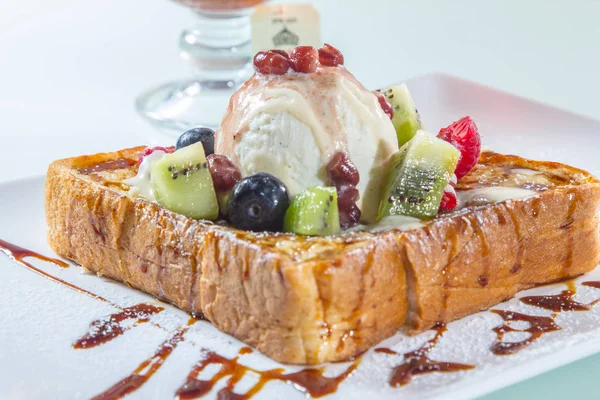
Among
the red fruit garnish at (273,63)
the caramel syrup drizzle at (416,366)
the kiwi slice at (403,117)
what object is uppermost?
the red fruit garnish at (273,63)

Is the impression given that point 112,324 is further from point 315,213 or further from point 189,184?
point 315,213

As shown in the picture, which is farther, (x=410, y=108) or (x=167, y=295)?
(x=410, y=108)

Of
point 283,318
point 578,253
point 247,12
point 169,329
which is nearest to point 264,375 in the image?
point 283,318

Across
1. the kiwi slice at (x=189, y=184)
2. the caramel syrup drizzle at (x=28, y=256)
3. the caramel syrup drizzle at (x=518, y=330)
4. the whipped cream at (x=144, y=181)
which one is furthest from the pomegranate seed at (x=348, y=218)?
the caramel syrup drizzle at (x=28, y=256)

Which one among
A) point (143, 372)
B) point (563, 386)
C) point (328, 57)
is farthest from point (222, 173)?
point (563, 386)

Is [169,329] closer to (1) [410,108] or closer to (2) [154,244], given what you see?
(2) [154,244]

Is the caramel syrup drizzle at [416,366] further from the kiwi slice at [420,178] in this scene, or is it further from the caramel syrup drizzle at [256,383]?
the kiwi slice at [420,178]

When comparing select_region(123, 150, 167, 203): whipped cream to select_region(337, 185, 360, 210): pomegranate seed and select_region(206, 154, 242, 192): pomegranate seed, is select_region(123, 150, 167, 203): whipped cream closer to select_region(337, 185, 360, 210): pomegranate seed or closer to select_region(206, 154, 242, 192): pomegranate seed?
select_region(206, 154, 242, 192): pomegranate seed
